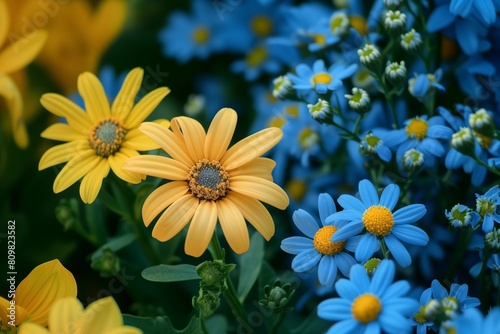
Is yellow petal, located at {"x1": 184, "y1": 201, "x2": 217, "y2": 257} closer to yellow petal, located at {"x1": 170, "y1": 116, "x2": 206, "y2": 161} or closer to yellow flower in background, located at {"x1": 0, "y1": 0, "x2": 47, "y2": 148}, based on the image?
yellow petal, located at {"x1": 170, "y1": 116, "x2": 206, "y2": 161}

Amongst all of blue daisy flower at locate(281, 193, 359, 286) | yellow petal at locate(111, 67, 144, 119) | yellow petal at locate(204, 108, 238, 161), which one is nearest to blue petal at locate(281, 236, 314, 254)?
blue daisy flower at locate(281, 193, 359, 286)

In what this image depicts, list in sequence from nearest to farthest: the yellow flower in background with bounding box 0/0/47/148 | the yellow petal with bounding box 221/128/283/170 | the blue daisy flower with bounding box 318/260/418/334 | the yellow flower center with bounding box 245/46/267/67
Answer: the blue daisy flower with bounding box 318/260/418/334 → the yellow petal with bounding box 221/128/283/170 → the yellow flower in background with bounding box 0/0/47/148 → the yellow flower center with bounding box 245/46/267/67

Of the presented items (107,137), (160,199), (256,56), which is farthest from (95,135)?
(256,56)

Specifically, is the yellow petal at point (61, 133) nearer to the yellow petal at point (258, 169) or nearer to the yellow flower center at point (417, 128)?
the yellow petal at point (258, 169)

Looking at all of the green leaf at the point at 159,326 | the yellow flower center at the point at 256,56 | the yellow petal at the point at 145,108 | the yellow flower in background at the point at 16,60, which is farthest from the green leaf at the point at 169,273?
the yellow flower center at the point at 256,56

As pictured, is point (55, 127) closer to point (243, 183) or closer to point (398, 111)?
point (243, 183)

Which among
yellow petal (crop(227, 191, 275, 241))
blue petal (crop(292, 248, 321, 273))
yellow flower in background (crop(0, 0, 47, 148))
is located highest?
yellow flower in background (crop(0, 0, 47, 148))

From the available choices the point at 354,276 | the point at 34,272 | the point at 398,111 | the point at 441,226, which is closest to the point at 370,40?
the point at 398,111

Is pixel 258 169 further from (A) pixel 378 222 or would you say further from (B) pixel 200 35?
(B) pixel 200 35
